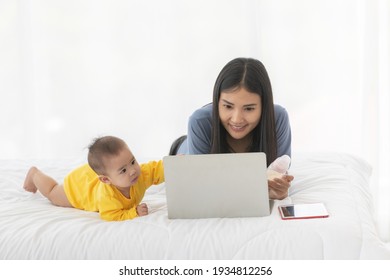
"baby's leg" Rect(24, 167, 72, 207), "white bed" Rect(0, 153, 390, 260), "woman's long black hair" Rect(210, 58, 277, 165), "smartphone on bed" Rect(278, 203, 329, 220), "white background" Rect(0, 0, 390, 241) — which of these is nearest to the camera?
"white bed" Rect(0, 153, 390, 260)

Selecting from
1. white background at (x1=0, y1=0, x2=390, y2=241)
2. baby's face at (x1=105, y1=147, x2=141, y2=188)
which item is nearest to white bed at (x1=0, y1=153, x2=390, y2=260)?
baby's face at (x1=105, y1=147, x2=141, y2=188)

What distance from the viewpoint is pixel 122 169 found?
1687mm

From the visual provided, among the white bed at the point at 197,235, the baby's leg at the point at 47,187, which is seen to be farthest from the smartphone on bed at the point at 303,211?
the baby's leg at the point at 47,187

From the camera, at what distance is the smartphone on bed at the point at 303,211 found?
60.2 inches

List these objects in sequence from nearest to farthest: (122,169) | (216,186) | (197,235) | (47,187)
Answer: (197,235) < (216,186) < (122,169) < (47,187)

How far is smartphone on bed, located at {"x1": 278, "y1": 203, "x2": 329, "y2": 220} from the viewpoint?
1528mm

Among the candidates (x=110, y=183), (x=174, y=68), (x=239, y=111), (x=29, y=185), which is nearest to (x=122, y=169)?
(x=110, y=183)

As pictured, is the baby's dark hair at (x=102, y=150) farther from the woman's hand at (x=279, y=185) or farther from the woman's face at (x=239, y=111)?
the woman's hand at (x=279, y=185)

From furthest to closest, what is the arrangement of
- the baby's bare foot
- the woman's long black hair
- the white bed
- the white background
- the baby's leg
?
the white background → the baby's bare foot → the baby's leg → the woman's long black hair → the white bed

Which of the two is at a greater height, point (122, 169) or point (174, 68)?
point (174, 68)

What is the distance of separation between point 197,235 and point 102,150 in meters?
0.41

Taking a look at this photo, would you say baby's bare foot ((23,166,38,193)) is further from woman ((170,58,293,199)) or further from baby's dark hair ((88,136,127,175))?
woman ((170,58,293,199))

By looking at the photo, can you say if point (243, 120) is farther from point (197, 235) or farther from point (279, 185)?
point (197, 235)

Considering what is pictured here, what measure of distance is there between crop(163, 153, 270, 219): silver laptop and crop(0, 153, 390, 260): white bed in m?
0.04
